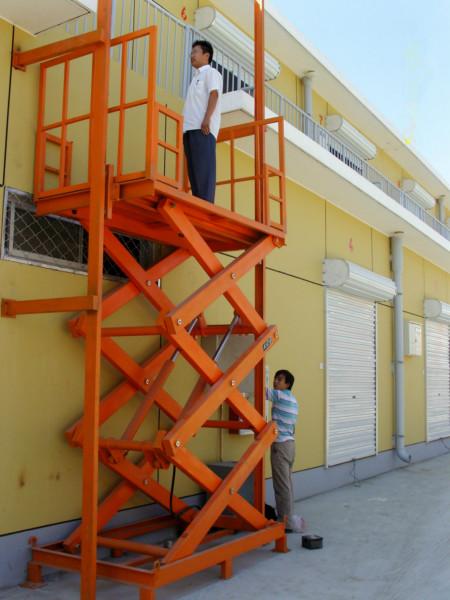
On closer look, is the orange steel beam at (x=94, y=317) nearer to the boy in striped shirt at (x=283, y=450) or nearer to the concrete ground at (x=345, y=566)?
the concrete ground at (x=345, y=566)

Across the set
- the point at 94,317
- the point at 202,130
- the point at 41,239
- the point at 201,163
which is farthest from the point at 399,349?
the point at 94,317

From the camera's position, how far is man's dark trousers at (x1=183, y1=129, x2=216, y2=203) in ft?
21.2

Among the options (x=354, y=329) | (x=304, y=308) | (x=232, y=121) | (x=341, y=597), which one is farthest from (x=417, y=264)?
(x=341, y=597)

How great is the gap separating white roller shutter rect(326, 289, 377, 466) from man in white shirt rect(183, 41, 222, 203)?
17.6ft

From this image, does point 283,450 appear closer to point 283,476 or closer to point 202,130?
point 283,476

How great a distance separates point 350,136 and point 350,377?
5.34 meters

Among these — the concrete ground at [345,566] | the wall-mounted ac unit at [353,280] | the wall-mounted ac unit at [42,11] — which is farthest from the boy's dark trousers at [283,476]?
the wall-mounted ac unit at [42,11]

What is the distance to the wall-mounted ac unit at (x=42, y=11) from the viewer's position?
549 cm

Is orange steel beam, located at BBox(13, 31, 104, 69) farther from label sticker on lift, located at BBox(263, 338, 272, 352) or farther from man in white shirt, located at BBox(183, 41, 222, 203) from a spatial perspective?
label sticker on lift, located at BBox(263, 338, 272, 352)

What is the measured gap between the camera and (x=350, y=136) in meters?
14.4

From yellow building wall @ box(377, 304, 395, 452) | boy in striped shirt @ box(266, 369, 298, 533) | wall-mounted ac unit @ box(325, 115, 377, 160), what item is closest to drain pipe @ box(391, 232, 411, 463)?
yellow building wall @ box(377, 304, 395, 452)

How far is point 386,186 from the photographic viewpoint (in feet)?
50.5

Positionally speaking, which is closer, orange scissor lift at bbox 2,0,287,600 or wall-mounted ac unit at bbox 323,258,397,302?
orange scissor lift at bbox 2,0,287,600

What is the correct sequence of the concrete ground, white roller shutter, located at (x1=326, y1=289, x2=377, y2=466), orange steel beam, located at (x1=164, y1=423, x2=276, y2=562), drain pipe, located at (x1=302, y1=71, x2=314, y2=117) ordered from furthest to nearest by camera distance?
drain pipe, located at (x1=302, y1=71, x2=314, y2=117)
white roller shutter, located at (x1=326, y1=289, x2=377, y2=466)
the concrete ground
orange steel beam, located at (x1=164, y1=423, x2=276, y2=562)
